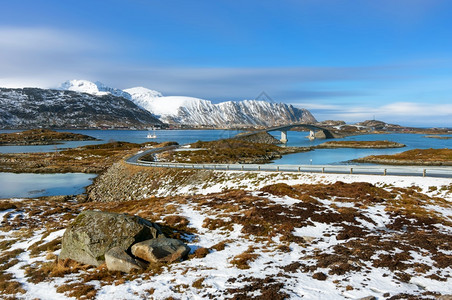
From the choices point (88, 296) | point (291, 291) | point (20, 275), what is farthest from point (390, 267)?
point (20, 275)

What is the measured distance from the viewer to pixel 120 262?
11.9m

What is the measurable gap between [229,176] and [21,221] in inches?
1016

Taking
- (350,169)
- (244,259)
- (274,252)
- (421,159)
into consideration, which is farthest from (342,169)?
(421,159)

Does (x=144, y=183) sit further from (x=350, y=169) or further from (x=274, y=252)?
(x=274, y=252)

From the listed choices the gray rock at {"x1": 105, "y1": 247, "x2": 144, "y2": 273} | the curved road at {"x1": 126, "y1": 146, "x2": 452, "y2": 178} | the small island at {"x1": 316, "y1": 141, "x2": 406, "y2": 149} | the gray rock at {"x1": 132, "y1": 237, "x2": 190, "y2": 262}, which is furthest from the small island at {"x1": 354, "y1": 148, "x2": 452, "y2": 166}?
the gray rock at {"x1": 105, "y1": 247, "x2": 144, "y2": 273}

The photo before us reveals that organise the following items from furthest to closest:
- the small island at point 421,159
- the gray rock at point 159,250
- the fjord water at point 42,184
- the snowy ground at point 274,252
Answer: the small island at point 421,159 → the fjord water at point 42,184 → the gray rock at point 159,250 → the snowy ground at point 274,252

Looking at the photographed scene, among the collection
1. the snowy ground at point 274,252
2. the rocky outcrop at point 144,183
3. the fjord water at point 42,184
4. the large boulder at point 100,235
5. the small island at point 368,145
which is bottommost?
the fjord water at point 42,184

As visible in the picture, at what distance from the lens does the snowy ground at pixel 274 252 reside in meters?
9.97

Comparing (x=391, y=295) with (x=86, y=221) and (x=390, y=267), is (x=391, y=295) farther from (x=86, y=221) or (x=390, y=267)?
(x=86, y=221)

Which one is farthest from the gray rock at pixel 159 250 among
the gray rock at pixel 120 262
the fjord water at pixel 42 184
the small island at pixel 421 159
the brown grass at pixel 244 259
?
the small island at pixel 421 159

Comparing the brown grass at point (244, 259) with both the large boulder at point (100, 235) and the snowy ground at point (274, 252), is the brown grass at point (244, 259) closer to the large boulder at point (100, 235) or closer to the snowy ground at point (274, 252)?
Answer: the snowy ground at point (274, 252)

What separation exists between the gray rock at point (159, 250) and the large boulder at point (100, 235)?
1.99ft

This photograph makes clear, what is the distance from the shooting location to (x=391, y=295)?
904 centimetres

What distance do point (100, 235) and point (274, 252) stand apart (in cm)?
806
